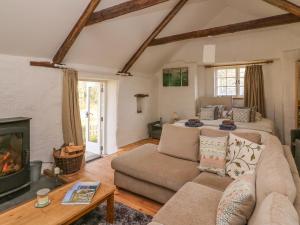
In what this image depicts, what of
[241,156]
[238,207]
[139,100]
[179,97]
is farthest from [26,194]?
[179,97]

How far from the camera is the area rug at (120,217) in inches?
85.2

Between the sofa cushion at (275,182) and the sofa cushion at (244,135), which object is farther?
the sofa cushion at (244,135)

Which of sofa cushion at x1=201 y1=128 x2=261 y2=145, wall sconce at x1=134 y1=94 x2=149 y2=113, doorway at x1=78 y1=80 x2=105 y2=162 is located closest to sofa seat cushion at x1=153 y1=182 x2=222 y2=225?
sofa cushion at x1=201 y1=128 x2=261 y2=145

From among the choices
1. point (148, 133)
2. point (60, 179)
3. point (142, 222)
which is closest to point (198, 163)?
point (142, 222)

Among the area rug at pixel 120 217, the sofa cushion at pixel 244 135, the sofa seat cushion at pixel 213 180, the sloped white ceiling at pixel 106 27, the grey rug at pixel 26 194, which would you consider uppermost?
the sloped white ceiling at pixel 106 27

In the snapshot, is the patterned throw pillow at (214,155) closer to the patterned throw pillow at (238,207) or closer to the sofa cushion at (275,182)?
the sofa cushion at (275,182)

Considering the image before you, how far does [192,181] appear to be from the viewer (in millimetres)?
2232

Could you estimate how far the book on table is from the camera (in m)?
1.87

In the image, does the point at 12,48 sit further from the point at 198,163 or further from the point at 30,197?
the point at 198,163

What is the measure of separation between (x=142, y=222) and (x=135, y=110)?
3702mm

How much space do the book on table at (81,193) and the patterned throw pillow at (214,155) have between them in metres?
1.30

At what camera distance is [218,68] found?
585 cm

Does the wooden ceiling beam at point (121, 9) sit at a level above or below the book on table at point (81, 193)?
above

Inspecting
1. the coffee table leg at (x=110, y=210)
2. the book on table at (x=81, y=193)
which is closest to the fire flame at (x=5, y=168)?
the book on table at (x=81, y=193)
